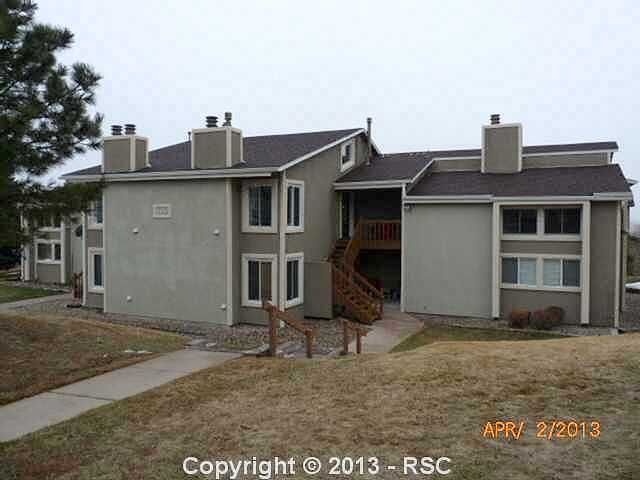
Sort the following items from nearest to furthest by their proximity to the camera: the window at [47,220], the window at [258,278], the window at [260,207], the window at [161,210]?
the window at [47,220]
the window at [260,207]
the window at [258,278]
the window at [161,210]

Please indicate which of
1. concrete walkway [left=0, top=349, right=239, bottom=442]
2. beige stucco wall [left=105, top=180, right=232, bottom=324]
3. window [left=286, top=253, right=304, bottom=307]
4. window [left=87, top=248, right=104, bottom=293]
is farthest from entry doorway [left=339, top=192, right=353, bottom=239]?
concrete walkway [left=0, top=349, right=239, bottom=442]

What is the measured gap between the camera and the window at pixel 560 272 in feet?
60.8

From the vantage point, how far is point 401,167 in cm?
2303

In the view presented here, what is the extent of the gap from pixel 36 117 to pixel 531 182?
1622 centimetres

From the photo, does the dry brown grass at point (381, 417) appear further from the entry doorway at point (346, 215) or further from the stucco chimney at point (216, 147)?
the entry doorway at point (346, 215)

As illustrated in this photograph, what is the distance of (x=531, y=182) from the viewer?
20.3 m

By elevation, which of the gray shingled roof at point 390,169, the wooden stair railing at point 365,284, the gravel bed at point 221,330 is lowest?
the gravel bed at point 221,330

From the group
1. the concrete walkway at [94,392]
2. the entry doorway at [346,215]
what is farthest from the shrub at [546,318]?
the concrete walkway at [94,392]

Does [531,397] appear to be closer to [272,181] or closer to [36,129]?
[36,129]

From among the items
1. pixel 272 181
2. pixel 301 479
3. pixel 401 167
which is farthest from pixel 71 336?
pixel 401 167

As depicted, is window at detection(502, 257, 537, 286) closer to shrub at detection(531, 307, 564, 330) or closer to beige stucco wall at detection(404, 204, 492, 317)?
beige stucco wall at detection(404, 204, 492, 317)

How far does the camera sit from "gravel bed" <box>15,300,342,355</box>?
14277mm

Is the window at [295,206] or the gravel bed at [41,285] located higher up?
the window at [295,206]

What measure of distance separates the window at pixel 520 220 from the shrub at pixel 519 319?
2870mm
